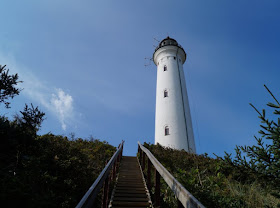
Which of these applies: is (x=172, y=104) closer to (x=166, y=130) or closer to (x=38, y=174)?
(x=166, y=130)

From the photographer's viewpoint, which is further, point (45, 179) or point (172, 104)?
point (172, 104)

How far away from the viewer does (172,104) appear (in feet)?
56.3

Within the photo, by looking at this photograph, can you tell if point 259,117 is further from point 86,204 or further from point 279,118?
point 86,204

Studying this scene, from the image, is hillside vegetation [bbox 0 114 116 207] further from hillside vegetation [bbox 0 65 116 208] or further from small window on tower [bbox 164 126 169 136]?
small window on tower [bbox 164 126 169 136]

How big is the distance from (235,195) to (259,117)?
331cm

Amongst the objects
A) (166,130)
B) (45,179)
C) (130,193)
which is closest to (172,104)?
(166,130)

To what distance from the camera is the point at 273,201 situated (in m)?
4.99

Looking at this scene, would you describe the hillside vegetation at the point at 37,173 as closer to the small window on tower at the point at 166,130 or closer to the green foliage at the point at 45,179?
the green foliage at the point at 45,179

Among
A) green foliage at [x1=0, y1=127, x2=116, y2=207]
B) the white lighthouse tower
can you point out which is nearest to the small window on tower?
the white lighthouse tower

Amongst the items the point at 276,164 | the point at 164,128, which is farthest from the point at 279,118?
the point at 164,128

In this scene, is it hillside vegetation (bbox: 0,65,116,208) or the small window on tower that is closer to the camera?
hillside vegetation (bbox: 0,65,116,208)

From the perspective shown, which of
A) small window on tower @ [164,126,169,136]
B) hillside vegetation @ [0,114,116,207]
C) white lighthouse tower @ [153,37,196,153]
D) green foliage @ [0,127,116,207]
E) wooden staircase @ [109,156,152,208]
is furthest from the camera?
small window on tower @ [164,126,169,136]

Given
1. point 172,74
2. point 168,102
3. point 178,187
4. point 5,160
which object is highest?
point 172,74

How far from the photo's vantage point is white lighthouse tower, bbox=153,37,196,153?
1555 centimetres
